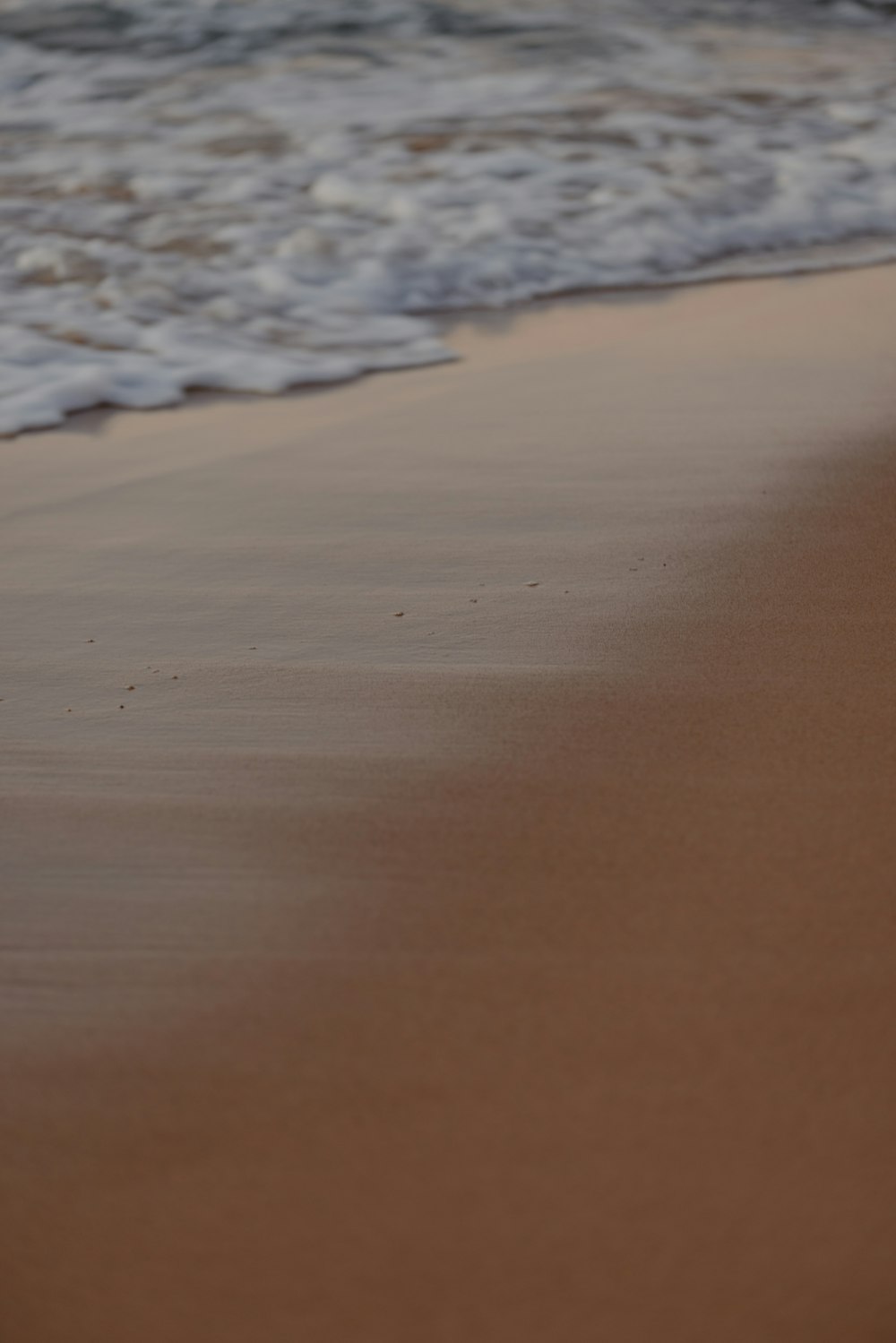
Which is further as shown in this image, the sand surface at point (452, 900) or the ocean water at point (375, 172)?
the ocean water at point (375, 172)

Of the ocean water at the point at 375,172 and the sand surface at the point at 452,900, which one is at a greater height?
the ocean water at the point at 375,172

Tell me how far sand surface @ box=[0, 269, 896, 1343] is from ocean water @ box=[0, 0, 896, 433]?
927mm

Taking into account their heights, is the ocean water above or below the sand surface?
above

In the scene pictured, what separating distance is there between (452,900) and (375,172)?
3632mm

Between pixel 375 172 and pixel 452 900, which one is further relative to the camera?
pixel 375 172

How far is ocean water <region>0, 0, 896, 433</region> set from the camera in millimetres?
3096

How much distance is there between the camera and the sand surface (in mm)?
901

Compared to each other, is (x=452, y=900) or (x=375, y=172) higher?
(x=375, y=172)

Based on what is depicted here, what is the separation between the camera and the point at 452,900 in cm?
123

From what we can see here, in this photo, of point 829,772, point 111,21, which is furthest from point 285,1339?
point 111,21

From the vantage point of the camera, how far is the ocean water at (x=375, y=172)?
310cm

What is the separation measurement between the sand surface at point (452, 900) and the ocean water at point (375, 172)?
927mm

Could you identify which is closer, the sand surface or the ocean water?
the sand surface

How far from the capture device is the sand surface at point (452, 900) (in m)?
0.90
